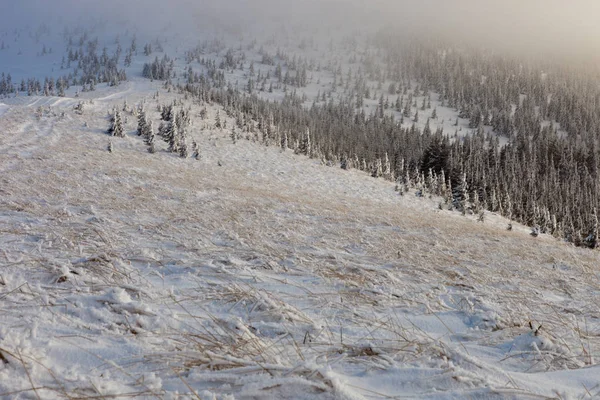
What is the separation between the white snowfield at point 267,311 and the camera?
1.62m

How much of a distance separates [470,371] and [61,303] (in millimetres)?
2945

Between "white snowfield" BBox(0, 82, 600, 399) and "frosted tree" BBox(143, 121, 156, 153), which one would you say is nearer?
"white snowfield" BBox(0, 82, 600, 399)

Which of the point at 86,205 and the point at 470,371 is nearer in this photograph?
the point at 470,371

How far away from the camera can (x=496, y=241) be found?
9031mm

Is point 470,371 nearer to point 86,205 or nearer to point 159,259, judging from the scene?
point 159,259

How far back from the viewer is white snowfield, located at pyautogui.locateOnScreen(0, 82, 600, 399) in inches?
63.6

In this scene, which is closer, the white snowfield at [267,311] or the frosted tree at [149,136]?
the white snowfield at [267,311]

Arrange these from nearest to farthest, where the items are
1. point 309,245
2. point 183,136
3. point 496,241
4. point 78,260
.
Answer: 1. point 78,260
2. point 309,245
3. point 496,241
4. point 183,136

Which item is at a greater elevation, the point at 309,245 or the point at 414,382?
the point at 414,382

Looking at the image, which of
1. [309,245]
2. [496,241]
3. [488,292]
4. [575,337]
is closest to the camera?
[575,337]

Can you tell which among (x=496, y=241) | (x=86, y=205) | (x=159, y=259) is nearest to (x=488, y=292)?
(x=159, y=259)

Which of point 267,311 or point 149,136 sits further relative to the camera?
point 149,136

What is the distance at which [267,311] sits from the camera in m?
2.64

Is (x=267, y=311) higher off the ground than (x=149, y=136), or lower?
higher
